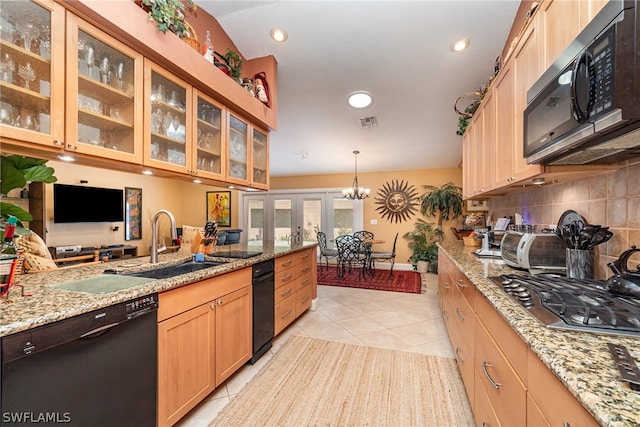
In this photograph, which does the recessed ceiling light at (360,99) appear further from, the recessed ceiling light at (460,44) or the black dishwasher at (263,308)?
the black dishwasher at (263,308)

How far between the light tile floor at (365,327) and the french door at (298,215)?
2.55 m

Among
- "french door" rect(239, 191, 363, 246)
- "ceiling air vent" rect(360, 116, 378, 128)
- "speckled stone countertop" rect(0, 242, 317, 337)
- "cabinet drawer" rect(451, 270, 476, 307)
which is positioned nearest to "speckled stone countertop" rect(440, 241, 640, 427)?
"cabinet drawer" rect(451, 270, 476, 307)

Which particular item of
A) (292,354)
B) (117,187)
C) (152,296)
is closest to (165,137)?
(152,296)

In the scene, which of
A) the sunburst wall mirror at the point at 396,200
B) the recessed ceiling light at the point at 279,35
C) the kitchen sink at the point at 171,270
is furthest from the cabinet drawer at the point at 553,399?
the sunburst wall mirror at the point at 396,200

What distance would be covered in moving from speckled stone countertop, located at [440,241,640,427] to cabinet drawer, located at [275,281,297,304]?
1902 mm

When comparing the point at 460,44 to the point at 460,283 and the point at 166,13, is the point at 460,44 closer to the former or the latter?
the point at 460,283

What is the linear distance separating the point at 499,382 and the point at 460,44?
302 cm

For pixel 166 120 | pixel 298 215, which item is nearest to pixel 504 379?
pixel 166 120

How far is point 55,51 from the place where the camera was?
1.20m

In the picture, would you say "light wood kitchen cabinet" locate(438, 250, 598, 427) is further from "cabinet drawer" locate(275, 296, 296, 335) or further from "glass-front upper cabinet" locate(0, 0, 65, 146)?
"glass-front upper cabinet" locate(0, 0, 65, 146)

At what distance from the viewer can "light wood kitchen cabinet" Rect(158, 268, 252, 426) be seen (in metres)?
1.38

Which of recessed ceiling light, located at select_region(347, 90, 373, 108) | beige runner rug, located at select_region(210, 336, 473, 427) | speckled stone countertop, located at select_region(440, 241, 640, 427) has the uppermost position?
recessed ceiling light, located at select_region(347, 90, 373, 108)

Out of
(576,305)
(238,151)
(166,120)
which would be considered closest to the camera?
(576,305)

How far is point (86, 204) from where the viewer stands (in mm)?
4941
